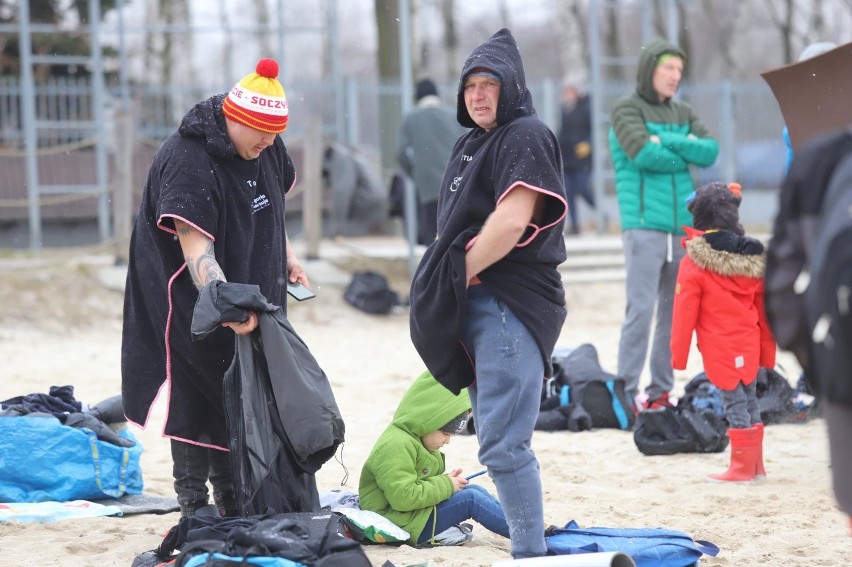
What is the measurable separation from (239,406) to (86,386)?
4.38 meters

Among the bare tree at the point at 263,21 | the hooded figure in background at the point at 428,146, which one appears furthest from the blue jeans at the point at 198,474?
the bare tree at the point at 263,21

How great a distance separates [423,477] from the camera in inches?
187

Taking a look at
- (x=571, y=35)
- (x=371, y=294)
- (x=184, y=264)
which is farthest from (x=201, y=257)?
(x=571, y=35)

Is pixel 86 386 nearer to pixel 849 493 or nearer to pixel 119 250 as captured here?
pixel 119 250

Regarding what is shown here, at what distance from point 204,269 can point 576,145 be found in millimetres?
12605

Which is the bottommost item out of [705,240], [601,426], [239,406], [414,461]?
[601,426]

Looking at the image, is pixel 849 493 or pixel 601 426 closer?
pixel 849 493

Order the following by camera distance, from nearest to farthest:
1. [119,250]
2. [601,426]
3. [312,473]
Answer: [312,473]
[601,426]
[119,250]

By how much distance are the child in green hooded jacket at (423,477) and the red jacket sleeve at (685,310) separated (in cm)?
159

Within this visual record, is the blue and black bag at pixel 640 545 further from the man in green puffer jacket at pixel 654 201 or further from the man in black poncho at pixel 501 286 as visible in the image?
the man in green puffer jacket at pixel 654 201

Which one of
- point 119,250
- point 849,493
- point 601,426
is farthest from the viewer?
point 119,250

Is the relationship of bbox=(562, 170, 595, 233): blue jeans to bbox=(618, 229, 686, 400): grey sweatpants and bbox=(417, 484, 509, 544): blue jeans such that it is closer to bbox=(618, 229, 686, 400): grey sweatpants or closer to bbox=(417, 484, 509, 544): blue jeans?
bbox=(618, 229, 686, 400): grey sweatpants

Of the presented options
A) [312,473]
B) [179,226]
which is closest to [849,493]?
[312,473]

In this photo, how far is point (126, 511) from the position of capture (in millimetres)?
5367
